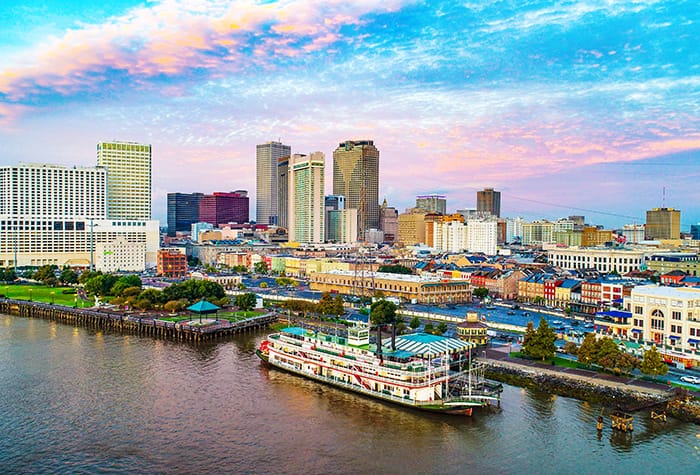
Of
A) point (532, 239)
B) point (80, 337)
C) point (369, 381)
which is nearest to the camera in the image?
point (369, 381)

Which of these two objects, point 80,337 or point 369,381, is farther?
point 80,337

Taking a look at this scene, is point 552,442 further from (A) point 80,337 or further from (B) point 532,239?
(B) point 532,239

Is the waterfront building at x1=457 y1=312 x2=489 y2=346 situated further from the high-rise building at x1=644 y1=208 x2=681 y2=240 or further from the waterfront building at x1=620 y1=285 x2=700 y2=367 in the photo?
the high-rise building at x1=644 y1=208 x2=681 y2=240

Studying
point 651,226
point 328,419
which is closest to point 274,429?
point 328,419

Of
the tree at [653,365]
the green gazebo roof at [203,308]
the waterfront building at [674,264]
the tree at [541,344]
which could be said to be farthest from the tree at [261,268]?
the tree at [653,365]

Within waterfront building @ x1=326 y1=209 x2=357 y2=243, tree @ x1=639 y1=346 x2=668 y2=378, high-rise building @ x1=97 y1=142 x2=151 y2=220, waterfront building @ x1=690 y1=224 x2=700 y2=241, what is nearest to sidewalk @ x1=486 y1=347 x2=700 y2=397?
tree @ x1=639 y1=346 x2=668 y2=378
